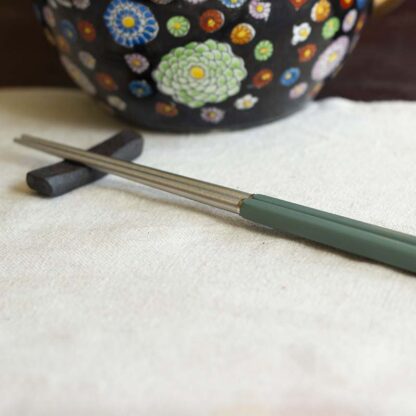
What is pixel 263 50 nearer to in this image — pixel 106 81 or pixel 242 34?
pixel 242 34

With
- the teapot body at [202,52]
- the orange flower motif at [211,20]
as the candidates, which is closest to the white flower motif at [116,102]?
the teapot body at [202,52]

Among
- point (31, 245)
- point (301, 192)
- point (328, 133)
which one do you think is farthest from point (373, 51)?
point (31, 245)

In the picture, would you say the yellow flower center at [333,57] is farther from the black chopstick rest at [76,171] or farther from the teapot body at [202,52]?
the black chopstick rest at [76,171]

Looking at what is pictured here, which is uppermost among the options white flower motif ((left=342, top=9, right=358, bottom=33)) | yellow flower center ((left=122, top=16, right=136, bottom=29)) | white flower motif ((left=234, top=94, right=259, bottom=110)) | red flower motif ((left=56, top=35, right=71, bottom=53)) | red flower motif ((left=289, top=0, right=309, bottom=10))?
yellow flower center ((left=122, top=16, right=136, bottom=29))

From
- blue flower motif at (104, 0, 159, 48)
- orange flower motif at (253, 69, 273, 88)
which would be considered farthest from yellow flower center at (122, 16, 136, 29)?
orange flower motif at (253, 69, 273, 88)

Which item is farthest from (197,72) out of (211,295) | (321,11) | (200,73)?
(211,295)

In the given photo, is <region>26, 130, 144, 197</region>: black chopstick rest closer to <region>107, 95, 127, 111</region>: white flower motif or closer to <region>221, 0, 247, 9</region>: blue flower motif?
<region>107, 95, 127, 111</region>: white flower motif
